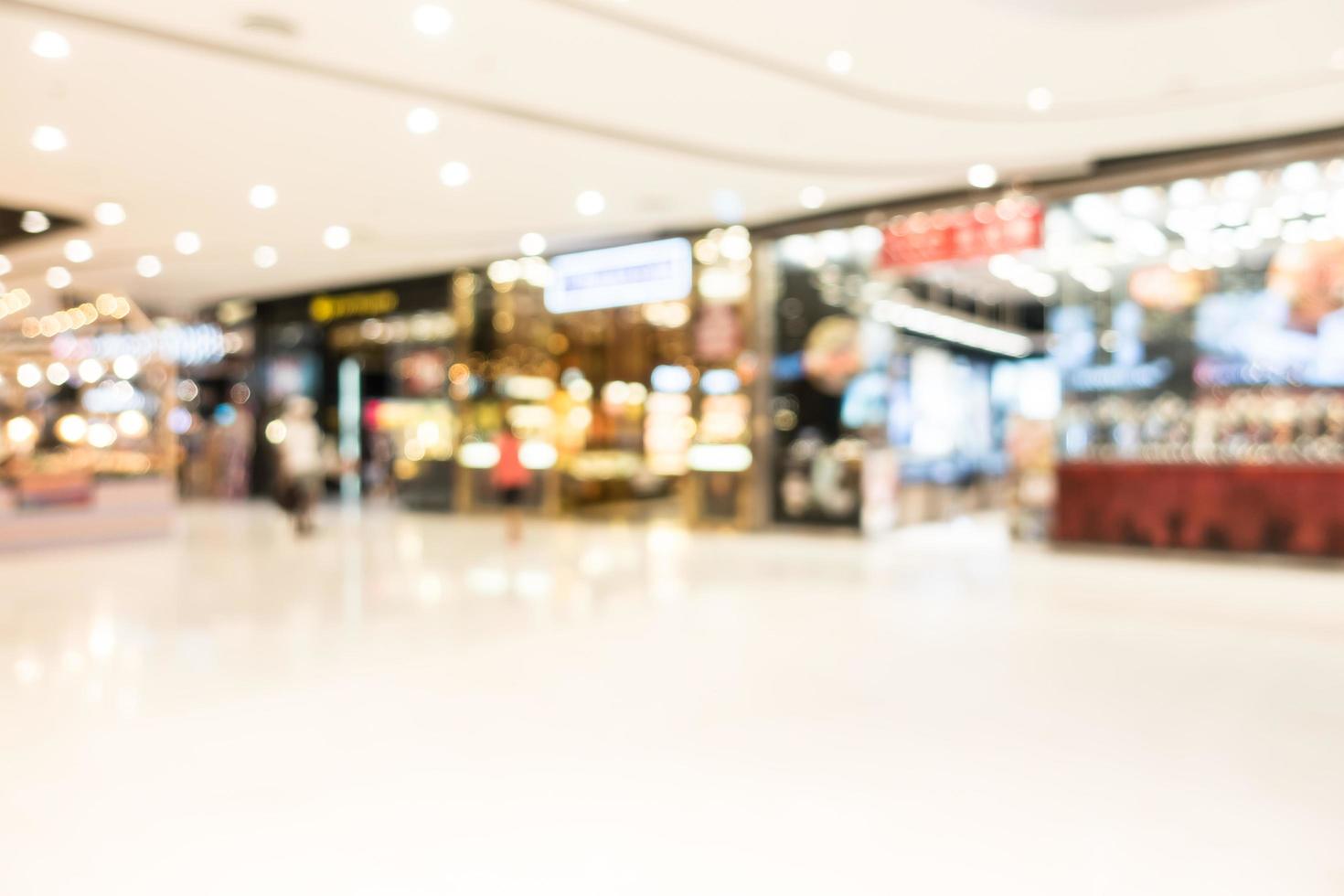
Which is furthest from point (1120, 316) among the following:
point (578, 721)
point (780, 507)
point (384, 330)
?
point (384, 330)

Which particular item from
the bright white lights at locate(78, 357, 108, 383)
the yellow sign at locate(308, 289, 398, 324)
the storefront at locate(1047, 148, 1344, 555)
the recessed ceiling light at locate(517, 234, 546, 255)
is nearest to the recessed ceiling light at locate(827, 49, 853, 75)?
the storefront at locate(1047, 148, 1344, 555)

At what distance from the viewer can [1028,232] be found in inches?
336

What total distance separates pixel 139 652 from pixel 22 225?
8.56 meters

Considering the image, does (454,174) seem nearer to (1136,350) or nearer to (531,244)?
(531,244)

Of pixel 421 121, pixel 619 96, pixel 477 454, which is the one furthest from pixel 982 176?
pixel 477 454

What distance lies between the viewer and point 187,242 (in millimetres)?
12133

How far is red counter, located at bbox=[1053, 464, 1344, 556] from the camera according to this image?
8.28 metres

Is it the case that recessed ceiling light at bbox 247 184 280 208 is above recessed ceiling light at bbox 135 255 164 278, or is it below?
below

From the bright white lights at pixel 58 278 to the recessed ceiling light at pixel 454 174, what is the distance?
7.69 metres

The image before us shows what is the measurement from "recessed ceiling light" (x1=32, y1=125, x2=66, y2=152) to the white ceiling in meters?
0.11

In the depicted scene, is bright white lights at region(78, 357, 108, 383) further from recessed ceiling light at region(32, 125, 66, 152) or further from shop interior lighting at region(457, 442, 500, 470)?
shop interior lighting at region(457, 442, 500, 470)

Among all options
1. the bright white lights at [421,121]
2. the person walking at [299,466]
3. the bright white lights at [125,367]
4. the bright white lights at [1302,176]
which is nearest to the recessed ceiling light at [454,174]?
the bright white lights at [421,121]

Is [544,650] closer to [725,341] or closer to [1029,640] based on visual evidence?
[1029,640]

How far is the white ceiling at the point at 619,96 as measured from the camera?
561cm
